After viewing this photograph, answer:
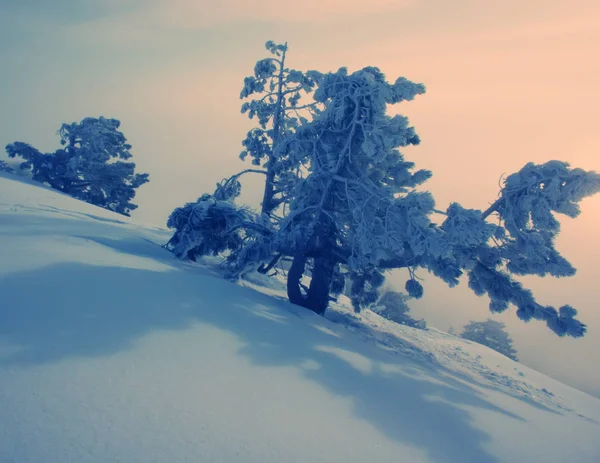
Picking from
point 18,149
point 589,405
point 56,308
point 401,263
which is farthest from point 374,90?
point 18,149

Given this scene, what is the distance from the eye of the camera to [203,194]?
11.5m

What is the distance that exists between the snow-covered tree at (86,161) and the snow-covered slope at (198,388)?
21.5 meters

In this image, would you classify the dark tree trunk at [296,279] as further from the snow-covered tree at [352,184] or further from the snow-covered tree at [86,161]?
the snow-covered tree at [86,161]

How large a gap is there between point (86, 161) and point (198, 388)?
27.4 metres

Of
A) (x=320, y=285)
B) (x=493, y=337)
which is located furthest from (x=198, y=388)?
(x=493, y=337)

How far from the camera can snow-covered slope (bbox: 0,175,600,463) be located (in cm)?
303

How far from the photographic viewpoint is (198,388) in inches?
150

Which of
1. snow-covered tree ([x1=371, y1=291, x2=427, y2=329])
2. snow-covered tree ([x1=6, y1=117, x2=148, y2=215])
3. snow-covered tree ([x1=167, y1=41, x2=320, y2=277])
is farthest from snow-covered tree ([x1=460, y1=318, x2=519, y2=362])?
snow-covered tree ([x1=6, y1=117, x2=148, y2=215])

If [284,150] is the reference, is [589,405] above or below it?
below

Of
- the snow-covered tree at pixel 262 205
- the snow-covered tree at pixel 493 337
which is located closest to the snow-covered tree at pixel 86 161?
the snow-covered tree at pixel 262 205

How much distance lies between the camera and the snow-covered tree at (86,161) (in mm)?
26531

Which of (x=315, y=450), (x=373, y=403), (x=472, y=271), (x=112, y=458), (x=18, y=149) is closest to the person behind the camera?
(x=112, y=458)

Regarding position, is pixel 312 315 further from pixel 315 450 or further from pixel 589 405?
pixel 589 405

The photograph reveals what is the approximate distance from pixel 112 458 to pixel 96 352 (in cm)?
150
